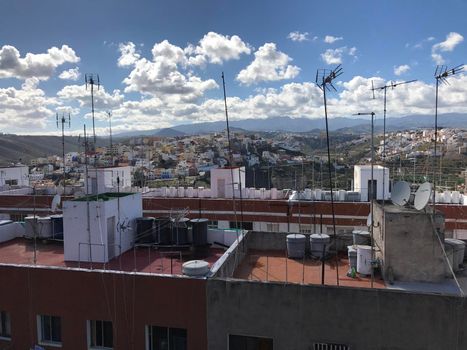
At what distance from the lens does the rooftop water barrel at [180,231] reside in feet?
55.2

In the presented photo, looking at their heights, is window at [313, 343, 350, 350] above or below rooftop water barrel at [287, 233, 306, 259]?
below

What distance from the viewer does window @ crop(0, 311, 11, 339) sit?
45.6 ft

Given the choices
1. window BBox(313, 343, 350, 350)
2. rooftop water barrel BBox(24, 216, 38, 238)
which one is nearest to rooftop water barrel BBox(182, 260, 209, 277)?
window BBox(313, 343, 350, 350)

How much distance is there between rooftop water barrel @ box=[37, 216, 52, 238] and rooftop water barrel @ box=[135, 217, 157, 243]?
433cm

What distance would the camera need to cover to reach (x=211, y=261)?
51.9ft

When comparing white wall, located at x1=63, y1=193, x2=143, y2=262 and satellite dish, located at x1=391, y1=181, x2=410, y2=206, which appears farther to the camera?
white wall, located at x1=63, y1=193, x2=143, y2=262

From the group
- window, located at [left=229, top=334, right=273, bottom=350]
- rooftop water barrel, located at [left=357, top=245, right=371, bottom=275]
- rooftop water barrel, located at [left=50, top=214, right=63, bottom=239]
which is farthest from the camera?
rooftop water barrel, located at [left=50, top=214, right=63, bottom=239]

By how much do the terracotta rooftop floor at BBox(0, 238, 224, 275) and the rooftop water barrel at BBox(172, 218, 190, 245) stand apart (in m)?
0.77

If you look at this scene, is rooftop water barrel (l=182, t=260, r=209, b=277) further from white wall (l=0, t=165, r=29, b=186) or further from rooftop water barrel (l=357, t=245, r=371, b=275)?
white wall (l=0, t=165, r=29, b=186)

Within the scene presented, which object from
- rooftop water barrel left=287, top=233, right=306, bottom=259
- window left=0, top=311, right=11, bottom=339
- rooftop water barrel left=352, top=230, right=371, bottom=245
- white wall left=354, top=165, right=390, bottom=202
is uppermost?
white wall left=354, top=165, right=390, bottom=202

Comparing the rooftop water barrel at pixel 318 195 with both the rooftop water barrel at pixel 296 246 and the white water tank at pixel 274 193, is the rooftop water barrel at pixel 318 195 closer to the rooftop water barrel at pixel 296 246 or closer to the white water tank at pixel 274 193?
the white water tank at pixel 274 193

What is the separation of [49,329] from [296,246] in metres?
9.12

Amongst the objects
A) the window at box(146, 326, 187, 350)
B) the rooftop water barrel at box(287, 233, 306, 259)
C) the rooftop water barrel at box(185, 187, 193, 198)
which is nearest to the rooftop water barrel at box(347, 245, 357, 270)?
the rooftop water barrel at box(287, 233, 306, 259)

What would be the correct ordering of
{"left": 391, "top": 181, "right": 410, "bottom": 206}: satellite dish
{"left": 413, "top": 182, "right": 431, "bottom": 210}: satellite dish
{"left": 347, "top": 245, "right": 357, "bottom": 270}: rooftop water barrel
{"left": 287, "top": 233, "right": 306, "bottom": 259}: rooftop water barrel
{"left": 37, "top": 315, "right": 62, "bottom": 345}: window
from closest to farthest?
{"left": 413, "top": 182, "right": 431, "bottom": 210}: satellite dish, {"left": 37, "top": 315, "right": 62, "bottom": 345}: window, {"left": 391, "top": 181, "right": 410, "bottom": 206}: satellite dish, {"left": 347, "top": 245, "right": 357, "bottom": 270}: rooftop water barrel, {"left": 287, "top": 233, "right": 306, "bottom": 259}: rooftop water barrel
